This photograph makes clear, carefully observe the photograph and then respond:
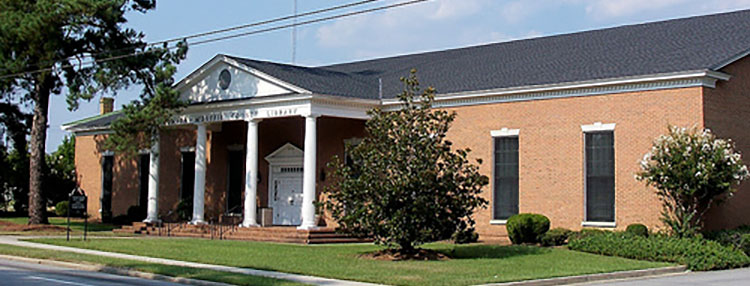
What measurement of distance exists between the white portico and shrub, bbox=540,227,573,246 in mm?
8228

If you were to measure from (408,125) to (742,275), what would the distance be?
362 inches

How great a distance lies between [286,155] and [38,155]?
11117 millimetres

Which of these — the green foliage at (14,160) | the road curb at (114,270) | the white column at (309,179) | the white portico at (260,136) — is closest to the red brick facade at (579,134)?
the white portico at (260,136)

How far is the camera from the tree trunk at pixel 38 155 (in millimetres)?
37344

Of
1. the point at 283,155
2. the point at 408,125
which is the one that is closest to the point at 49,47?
the point at 283,155

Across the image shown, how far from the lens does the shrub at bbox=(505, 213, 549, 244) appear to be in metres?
27.5

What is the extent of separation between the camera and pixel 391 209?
22.7 meters

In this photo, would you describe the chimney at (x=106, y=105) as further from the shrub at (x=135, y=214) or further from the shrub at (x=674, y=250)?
the shrub at (x=674, y=250)

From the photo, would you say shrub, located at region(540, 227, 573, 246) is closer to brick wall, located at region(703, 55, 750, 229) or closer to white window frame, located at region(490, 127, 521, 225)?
white window frame, located at region(490, 127, 521, 225)

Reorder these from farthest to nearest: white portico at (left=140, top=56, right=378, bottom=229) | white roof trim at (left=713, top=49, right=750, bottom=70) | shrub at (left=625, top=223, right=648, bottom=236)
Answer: white portico at (left=140, top=56, right=378, bottom=229)
white roof trim at (left=713, top=49, right=750, bottom=70)
shrub at (left=625, top=223, right=648, bottom=236)

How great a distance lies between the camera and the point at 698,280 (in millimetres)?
19625

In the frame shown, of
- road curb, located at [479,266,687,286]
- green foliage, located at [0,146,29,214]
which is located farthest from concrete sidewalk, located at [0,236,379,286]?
green foliage, located at [0,146,29,214]

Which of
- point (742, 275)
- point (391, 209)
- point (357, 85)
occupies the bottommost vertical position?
point (742, 275)

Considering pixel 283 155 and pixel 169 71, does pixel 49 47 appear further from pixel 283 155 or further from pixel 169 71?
pixel 283 155
